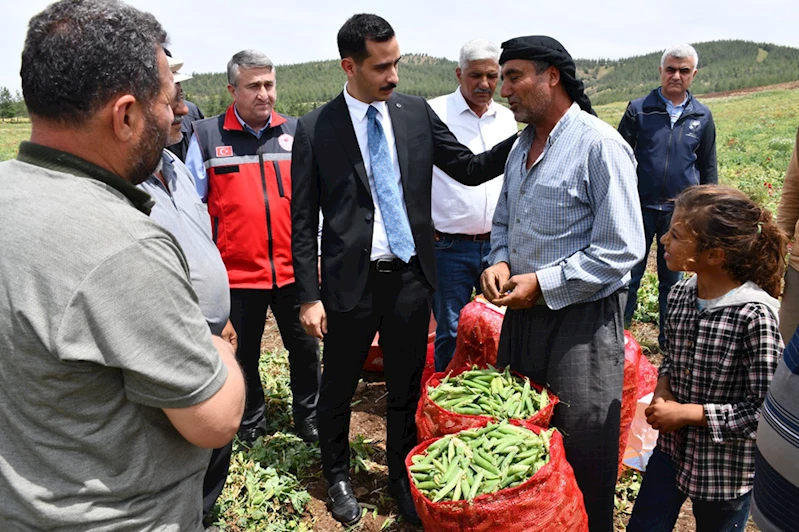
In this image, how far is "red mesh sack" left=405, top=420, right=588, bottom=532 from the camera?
2.20 metres

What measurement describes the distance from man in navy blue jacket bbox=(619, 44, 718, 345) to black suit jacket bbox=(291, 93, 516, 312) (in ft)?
9.19

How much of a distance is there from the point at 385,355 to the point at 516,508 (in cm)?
140

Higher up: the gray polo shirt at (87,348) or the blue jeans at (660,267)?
the gray polo shirt at (87,348)

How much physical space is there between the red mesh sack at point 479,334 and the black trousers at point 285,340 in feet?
3.69

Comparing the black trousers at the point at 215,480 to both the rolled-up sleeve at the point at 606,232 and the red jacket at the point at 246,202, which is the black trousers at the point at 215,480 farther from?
the rolled-up sleeve at the point at 606,232

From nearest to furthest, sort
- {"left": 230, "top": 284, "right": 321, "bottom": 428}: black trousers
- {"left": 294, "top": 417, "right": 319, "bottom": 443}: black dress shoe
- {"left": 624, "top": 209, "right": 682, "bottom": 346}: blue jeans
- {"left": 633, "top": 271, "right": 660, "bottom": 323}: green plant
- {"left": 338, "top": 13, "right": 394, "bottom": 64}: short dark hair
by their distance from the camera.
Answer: {"left": 338, "top": 13, "right": 394, "bottom": 64}: short dark hair
{"left": 230, "top": 284, "right": 321, "bottom": 428}: black trousers
{"left": 294, "top": 417, "right": 319, "bottom": 443}: black dress shoe
{"left": 624, "top": 209, "right": 682, "bottom": 346}: blue jeans
{"left": 633, "top": 271, "right": 660, "bottom": 323}: green plant

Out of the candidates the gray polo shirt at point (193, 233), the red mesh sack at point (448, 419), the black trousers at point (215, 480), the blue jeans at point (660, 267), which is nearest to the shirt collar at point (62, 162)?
the gray polo shirt at point (193, 233)

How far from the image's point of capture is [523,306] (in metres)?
2.68

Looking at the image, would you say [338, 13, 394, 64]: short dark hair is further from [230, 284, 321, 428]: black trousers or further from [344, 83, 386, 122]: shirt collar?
[230, 284, 321, 428]: black trousers

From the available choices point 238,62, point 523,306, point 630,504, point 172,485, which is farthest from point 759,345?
point 238,62

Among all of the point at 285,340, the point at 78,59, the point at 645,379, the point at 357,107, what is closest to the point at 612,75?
the point at 645,379

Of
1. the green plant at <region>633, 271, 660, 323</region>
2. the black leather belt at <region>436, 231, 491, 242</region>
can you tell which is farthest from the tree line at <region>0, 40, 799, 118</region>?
the black leather belt at <region>436, 231, 491, 242</region>

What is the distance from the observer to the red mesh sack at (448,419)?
2.58m

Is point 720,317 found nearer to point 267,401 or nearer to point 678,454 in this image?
point 678,454
